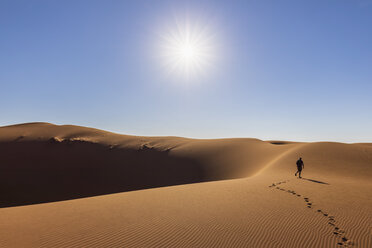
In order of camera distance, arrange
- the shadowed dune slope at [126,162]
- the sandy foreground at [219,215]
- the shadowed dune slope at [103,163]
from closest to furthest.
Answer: the sandy foreground at [219,215] < the shadowed dune slope at [126,162] < the shadowed dune slope at [103,163]

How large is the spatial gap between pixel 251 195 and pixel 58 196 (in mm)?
26099

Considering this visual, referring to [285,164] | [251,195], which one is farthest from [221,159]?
[251,195]

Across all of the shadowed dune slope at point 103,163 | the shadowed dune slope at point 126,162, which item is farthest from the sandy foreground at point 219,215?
the shadowed dune slope at point 103,163

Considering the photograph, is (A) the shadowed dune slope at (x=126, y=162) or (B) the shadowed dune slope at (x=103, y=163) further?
(B) the shadowed dune slope at (x=103, y=163)

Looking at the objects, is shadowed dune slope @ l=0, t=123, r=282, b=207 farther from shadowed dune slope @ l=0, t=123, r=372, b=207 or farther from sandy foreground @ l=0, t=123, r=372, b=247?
sandy foreground @ l=0, t=123, r=372, b=247

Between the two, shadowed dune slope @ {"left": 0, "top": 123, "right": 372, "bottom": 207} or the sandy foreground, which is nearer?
the sandy foreground

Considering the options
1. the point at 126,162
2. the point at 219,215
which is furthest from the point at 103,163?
the point at 219,215

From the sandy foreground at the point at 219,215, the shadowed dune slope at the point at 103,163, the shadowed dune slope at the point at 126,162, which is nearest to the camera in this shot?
the sandy foreground at the point at 219,215

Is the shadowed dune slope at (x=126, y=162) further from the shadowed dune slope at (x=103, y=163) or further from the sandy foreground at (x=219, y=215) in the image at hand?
the sandy foreground at (x=219, y=215)

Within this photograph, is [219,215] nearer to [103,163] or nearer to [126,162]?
[126,162]

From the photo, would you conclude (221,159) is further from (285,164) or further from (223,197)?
(223,197)

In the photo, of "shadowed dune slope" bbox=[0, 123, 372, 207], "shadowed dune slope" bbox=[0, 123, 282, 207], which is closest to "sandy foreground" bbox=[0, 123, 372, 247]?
"shadowed dune slope" bbox=[0, 123, 372, 207]

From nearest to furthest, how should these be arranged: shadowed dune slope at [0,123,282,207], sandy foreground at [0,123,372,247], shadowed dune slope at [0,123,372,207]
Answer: sandy foreground at [0,123,372,247]
shadowed dune slope at [0,123,372,207]
shadowed dune slope at [0,123,282,207]

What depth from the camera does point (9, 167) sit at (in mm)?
32156
